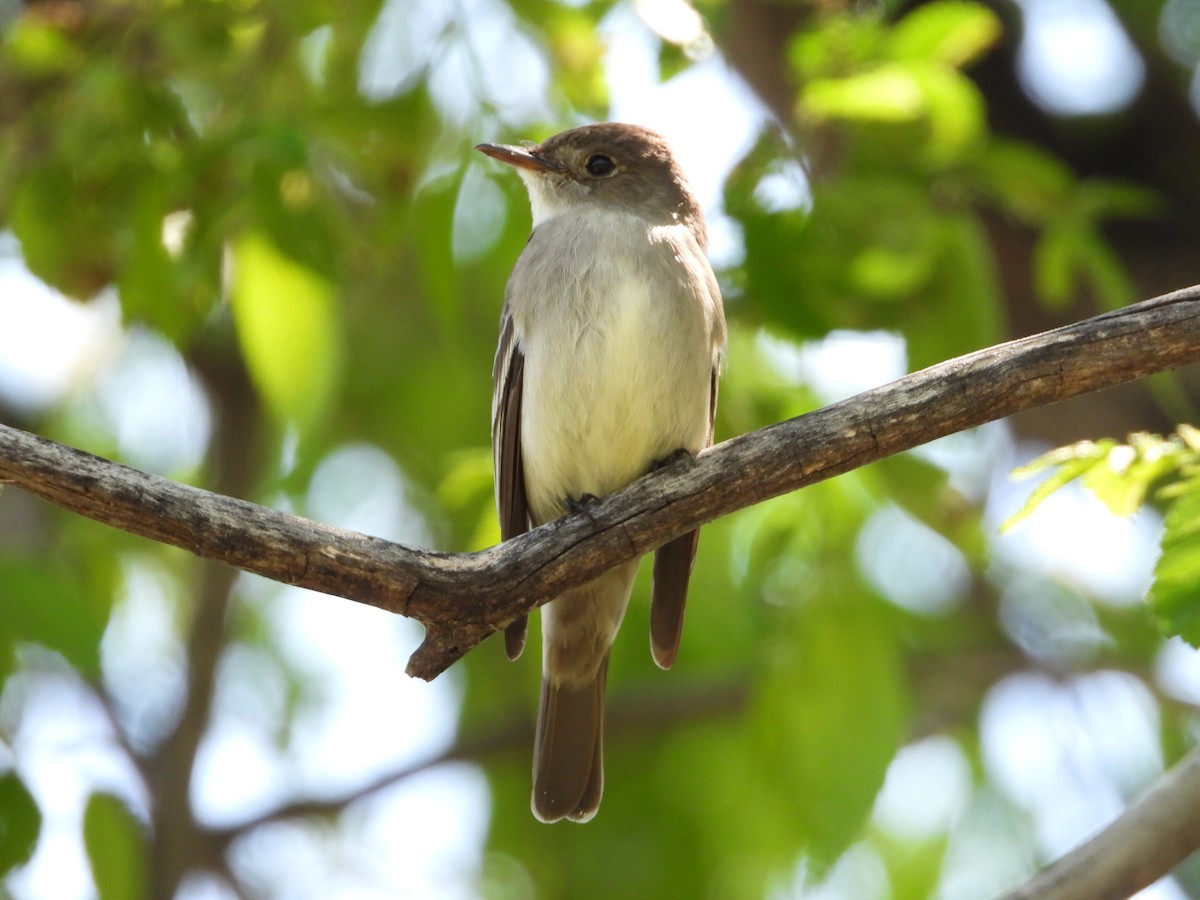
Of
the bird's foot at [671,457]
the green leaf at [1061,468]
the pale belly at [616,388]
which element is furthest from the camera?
the bird's foot at [671,457]

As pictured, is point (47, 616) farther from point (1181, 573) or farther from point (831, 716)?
point (1181, 573)

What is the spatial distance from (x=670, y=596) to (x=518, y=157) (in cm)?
146

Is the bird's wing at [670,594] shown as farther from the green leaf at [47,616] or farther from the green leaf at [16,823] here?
the green leaf at [16,823]

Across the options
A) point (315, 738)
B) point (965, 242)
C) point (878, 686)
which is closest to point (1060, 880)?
point (878, 686)

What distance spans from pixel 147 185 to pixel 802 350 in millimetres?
1912

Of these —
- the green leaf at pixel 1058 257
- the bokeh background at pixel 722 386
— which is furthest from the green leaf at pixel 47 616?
the green leaf at pixel 1058 257

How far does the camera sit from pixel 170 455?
6.23 metres

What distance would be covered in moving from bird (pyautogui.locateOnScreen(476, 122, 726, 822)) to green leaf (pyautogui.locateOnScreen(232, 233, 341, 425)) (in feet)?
2.11

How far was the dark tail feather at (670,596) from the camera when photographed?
13.9ft

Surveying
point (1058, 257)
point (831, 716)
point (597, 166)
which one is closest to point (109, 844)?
point (831, 716)

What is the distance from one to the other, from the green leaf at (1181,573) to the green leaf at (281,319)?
226 centimetres

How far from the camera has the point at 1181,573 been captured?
8.75 feet

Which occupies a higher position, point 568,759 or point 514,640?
point 514,640

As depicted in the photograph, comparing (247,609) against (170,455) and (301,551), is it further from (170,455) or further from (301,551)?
(301,551)
